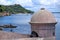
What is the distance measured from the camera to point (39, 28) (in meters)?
4.36

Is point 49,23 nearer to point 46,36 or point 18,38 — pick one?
point 46,36

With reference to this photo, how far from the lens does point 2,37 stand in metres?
4.17

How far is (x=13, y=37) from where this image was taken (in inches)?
166

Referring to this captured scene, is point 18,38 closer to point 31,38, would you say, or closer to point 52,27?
point 31,38

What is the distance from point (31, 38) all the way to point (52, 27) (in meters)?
0.51

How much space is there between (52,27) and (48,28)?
10 centimetres

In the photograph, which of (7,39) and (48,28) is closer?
(7,39)

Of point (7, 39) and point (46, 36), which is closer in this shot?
point (7, 39)

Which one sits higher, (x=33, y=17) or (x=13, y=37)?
(x=33, y=17)

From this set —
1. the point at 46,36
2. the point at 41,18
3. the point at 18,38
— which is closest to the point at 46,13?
the point at 41,18

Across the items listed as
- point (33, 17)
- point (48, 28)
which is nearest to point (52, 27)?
point (48, 28)

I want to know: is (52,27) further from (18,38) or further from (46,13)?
(18,38)

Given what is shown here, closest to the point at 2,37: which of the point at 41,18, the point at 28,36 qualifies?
the point at 28,36

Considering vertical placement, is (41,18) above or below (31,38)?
above
